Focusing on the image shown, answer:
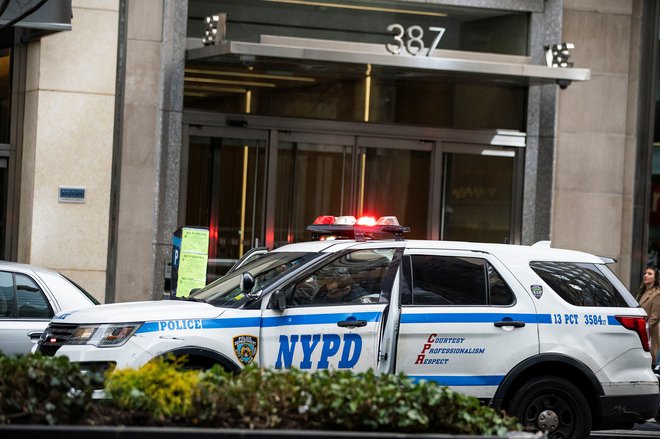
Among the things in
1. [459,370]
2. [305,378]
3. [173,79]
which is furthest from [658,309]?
[305,378]

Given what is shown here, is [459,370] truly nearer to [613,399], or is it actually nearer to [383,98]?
[613,399]

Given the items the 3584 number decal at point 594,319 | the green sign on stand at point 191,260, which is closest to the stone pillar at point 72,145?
the green sign on stand at point 191,260

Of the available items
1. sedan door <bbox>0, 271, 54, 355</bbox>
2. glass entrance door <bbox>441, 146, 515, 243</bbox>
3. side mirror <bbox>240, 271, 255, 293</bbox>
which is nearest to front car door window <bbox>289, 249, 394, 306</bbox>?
side mirror <bbox>240, 271, 255, 293</bbox>

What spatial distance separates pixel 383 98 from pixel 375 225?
771cm

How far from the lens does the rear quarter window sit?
10180 mm

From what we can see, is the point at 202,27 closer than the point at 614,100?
Yes

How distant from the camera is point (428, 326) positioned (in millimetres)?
9633

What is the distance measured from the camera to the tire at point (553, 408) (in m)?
9.84

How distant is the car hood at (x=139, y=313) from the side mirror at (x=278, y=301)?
40 cm

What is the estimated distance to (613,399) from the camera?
32.8ft

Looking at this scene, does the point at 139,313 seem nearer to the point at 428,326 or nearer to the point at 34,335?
the point at 34,335

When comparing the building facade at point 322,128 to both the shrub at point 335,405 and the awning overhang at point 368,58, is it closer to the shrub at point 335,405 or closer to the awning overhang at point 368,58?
the awning overhang at point 368,58

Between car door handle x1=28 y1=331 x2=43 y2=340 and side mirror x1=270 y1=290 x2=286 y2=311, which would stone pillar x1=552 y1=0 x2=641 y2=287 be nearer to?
side mirror x1=270 y1=290 x2=286 y2=311

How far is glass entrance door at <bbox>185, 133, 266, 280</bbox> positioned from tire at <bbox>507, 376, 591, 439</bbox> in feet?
26.7
